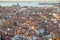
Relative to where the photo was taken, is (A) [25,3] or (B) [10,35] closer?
(B) [10,35]

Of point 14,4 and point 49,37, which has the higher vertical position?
point 14,4

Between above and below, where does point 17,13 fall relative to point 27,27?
above

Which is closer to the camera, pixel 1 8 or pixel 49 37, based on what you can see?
pixel 49 37

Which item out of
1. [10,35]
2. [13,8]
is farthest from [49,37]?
[13,8]

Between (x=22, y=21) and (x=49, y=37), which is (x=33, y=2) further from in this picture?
(x=49, y=37)

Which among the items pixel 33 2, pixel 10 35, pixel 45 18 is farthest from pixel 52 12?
pixel 10 35

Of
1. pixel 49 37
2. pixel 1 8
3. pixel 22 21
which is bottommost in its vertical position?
pixel 49 37

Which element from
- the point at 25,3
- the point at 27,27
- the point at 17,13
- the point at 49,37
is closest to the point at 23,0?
the point at 25,3

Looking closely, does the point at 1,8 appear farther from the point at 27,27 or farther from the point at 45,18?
the point at 45,18
